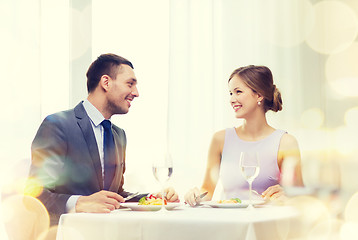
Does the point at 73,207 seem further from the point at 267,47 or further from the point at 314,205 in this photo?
the point at 267,47

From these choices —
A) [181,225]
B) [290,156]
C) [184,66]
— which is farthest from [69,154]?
[184,66]

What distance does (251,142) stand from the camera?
250 cm

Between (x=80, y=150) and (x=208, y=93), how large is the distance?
1.77 metres

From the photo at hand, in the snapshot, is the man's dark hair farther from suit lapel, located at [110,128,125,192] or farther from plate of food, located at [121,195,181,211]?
plate of food, located at [121,195,181,211]

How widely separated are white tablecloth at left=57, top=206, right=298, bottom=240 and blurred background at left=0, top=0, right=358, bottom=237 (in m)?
1.59

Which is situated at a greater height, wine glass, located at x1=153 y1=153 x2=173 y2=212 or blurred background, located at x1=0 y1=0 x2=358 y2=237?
blurred background, located at x1=0 y1=0 x2=358 y2=237

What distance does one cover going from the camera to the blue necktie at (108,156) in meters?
2.05

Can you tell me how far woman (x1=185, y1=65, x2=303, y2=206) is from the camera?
2.40 metres

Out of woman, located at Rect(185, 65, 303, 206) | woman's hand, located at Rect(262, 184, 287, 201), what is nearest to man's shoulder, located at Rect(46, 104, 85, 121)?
woman, located at Rect(185, 65, 303, 206)

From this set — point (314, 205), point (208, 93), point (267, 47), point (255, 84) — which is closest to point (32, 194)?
point (314, 205)

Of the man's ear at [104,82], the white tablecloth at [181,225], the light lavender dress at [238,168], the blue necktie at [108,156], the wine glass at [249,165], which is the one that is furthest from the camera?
the light lavender dress at [238,168]

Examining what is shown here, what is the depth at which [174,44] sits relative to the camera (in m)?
3.51

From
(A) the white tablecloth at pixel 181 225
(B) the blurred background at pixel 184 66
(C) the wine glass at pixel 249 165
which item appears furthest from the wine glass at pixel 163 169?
(B) the blurred background at pixel 184 66

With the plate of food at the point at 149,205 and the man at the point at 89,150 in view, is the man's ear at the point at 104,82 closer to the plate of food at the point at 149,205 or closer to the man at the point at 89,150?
the man at the point at 89,150
